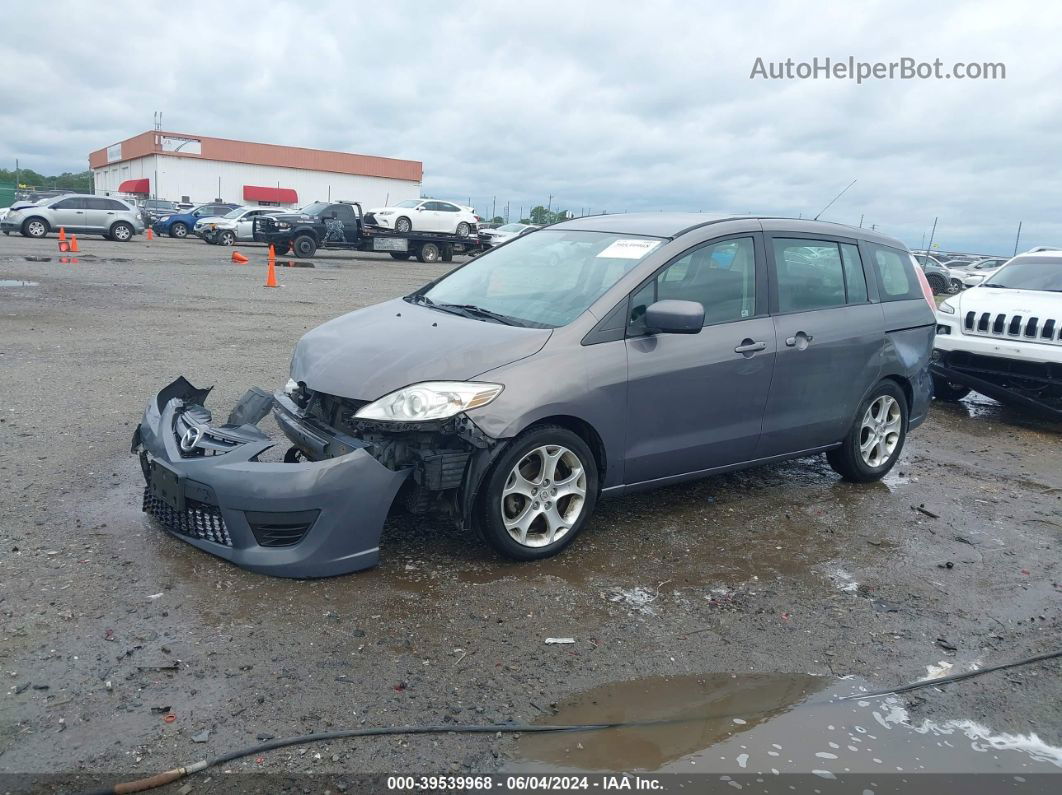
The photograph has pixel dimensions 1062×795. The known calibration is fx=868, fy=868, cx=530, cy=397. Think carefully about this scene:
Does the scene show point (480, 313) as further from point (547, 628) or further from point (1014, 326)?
point (1014, 326)

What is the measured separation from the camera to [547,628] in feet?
12.4

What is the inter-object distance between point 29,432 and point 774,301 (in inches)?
202

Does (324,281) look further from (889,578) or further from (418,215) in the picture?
(889,578)

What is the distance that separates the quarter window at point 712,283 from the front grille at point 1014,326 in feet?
14.9

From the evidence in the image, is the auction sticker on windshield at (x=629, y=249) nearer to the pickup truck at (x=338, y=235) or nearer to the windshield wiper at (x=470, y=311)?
the windshield wiper at (x=470, y=311)

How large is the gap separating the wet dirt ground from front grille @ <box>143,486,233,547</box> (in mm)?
135

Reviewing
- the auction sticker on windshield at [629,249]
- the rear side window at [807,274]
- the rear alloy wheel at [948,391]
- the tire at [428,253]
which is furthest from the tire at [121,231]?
the rear side window at [807,274]

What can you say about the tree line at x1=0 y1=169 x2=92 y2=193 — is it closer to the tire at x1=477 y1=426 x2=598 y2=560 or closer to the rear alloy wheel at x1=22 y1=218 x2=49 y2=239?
the rear alloy wheel at x1=22 y1=218 x2=49 y2=239

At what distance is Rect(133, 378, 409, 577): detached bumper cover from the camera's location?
3.84 meters

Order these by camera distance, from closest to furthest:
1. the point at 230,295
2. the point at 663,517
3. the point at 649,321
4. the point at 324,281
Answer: the point at 649,321, the point at 663,517, the point at 230,295, the point at 324,281

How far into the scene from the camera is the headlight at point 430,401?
13.1 ft

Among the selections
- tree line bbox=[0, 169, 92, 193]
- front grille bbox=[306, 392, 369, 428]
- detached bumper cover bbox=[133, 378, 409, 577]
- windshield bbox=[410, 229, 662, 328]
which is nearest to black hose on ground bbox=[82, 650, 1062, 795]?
detached bumper cover bbox=[133, 378, 409, 577]

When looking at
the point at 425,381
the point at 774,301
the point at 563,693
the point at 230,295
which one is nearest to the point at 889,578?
the point at 774,301

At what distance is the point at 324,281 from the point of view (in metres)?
19.6
